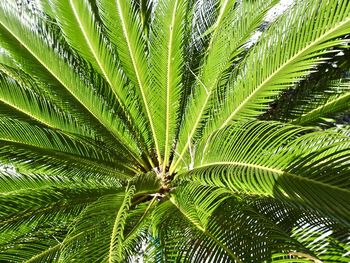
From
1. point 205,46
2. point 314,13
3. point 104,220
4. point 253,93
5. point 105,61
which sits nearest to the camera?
point 104,220

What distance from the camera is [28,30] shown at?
7.70 feet

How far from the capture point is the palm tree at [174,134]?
1.55 meters

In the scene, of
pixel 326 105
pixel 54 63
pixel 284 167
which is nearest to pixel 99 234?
pixel 284 167

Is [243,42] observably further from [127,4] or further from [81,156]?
[81,156]

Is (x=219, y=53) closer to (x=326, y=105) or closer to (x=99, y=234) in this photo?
(x=326, y=105)

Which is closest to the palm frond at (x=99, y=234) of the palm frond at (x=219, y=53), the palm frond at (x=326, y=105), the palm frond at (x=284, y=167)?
the palm frond at (x=284, y=167)

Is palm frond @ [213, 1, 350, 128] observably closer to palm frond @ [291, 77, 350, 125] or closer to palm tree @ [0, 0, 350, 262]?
palm tree @ [0, 0, 350, 262]

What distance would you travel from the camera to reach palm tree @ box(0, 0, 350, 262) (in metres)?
1.55

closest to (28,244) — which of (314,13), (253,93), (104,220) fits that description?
(104,220)

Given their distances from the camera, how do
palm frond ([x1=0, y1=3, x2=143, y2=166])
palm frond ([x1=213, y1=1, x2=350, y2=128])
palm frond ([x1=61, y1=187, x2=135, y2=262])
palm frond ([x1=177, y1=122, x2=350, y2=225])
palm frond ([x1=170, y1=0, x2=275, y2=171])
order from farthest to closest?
palm frond ([x1=0, y1=3, x2=143, y2=166]) < palm frond ([x1=170, y1=0, x2=275, y2=171]) < palm frond ([x1=213, y1=1, x2=350, y2=128]) < palm frond ([x1=61, y1=187, x2=135, y2=262]) < palm frond ([x1=177, y1=122, x2=350, y2=225])

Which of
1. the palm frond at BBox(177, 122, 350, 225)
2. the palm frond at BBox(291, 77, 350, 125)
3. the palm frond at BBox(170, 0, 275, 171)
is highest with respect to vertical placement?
the palm frond at BBox(170, 0, 275, 171)

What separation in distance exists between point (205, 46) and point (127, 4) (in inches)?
21.5

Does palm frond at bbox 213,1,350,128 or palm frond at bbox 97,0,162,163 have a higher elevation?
palm frond at bbox 97,0,162,163

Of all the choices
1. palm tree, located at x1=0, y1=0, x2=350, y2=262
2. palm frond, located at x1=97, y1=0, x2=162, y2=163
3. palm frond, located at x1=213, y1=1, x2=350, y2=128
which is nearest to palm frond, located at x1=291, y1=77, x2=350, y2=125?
palm tree, located at x1=0, y1=0, x2=350, y2=262
